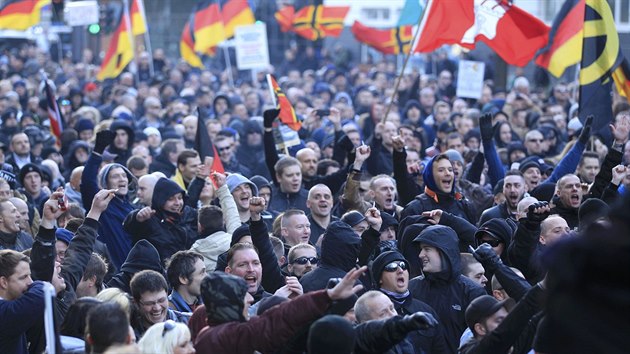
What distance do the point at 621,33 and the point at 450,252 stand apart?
24.4 meters

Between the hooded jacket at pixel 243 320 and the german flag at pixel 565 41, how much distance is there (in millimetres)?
9587

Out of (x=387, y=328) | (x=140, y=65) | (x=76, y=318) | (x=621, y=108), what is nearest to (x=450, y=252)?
(x=387, y=328)

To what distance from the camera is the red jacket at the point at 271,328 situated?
536cm

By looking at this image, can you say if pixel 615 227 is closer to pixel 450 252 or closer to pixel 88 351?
pixel 88 351

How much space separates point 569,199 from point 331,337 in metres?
4.70

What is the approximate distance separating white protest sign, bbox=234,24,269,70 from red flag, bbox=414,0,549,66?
716cm

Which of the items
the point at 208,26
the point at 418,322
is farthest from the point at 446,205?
the point at 208,26

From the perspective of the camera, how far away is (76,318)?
19.8 feet

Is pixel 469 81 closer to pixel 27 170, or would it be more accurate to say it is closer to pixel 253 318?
pixel 27 170

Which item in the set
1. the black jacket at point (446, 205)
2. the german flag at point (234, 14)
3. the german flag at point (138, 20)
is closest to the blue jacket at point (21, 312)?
the black jacket at point (446, 205)

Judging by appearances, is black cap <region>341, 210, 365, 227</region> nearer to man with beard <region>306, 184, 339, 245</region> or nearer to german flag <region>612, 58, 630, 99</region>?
man with beard <region>306, 184, 339, 245</region>

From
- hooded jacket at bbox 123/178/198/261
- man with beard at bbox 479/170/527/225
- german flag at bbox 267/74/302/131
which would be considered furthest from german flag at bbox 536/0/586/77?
hooded jacket at bbox 123/178/198/261

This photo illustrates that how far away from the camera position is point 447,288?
7.39 meters

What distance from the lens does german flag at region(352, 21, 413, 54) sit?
2192 centimetres
